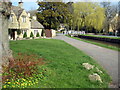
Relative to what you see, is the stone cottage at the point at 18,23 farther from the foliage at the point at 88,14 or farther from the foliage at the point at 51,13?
the foliage at the point at 88,14

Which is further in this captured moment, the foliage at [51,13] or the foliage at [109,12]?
the foliage at [109,12]

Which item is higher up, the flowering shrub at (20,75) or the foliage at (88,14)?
the foliage at (88,14)

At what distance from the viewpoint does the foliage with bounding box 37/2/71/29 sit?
40.3 metres

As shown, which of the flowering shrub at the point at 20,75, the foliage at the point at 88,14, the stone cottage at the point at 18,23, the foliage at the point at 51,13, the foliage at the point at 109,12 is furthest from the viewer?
the foliage at the point at 109,12

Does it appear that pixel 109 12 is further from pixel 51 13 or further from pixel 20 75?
pixel 20 75

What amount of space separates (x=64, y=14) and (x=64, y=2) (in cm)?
397

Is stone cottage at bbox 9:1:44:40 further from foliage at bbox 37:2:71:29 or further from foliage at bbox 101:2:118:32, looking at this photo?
foliage at bbox 101:2:118:32

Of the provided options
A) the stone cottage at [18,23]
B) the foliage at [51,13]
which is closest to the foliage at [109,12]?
the foliage at [51,13]

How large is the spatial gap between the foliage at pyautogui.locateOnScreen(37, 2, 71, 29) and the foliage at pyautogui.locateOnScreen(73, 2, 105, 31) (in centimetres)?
782

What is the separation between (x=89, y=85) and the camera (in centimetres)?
511

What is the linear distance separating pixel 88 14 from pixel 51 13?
16.3 m

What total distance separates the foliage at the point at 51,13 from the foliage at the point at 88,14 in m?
7.82

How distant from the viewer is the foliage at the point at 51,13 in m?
40.3

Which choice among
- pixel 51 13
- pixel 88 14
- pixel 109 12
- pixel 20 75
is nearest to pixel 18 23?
pixel 51 13
